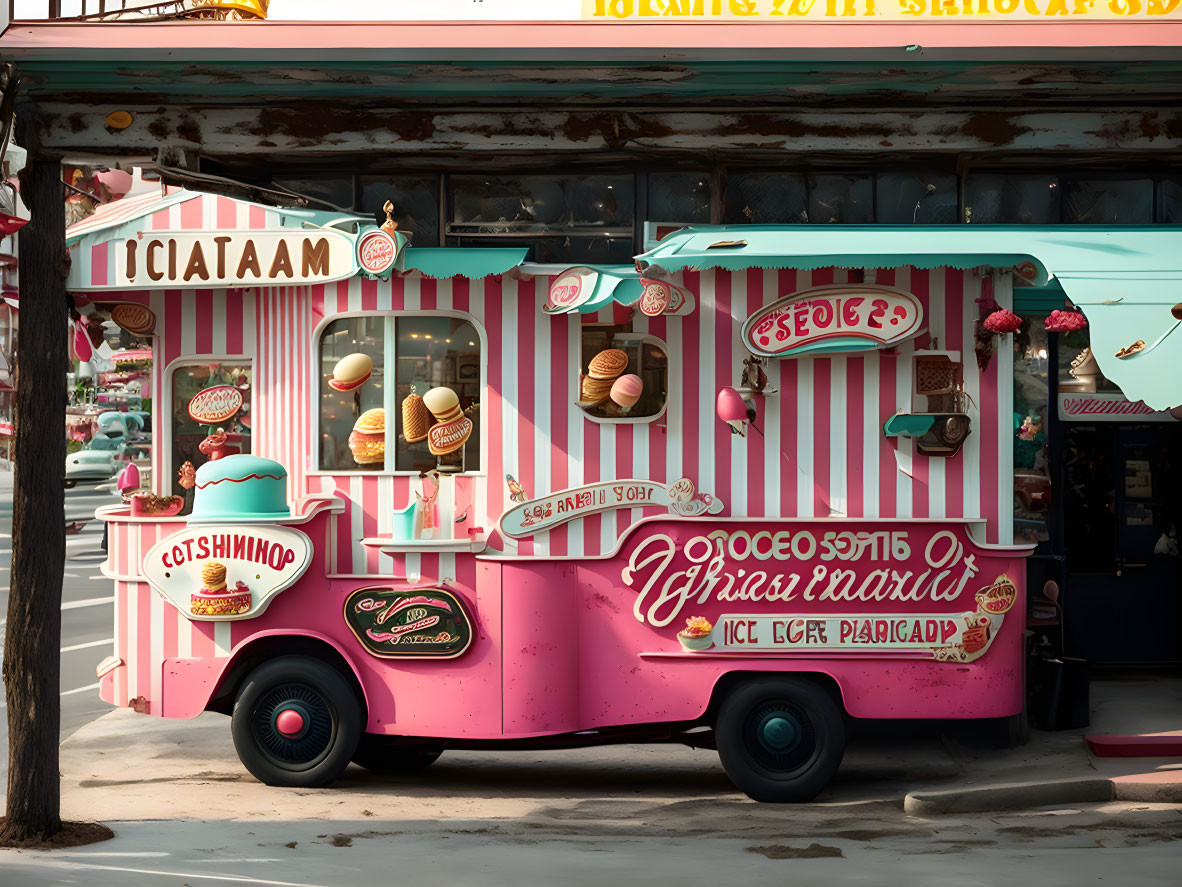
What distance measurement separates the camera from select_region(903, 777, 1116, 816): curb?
7703mm

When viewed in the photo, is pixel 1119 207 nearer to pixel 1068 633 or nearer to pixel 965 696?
pixel 1068 633

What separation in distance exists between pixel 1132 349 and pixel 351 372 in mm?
4784

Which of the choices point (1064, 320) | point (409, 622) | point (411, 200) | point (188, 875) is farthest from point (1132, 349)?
point (188, 875)

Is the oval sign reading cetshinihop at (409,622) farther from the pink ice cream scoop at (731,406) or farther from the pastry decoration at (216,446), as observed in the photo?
the pink ice cream scoop at (731,406)

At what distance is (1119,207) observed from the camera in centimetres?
1002

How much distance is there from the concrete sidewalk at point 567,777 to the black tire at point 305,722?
149 millimetres

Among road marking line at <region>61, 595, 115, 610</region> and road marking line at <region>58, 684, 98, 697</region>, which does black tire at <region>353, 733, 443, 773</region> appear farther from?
road marking line at <region>61, 595, 115, 610</region>

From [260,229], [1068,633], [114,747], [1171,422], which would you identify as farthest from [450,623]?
[1171,422]

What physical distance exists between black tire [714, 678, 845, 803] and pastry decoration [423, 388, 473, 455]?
7.90ft

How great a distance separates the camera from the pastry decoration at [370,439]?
8.17m

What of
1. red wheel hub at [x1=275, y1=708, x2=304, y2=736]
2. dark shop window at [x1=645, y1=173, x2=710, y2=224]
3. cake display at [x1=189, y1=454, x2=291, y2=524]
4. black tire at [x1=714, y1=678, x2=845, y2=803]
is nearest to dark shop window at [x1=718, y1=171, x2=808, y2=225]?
dark shop window at [x1=645, y1=173, x2=710, y2=224]

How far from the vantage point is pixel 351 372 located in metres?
8.10

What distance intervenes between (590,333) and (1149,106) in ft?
12.6

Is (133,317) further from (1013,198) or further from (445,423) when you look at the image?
(1013,198)
